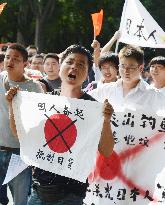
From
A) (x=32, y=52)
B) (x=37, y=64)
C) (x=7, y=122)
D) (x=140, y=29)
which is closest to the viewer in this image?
(x=7, y=122)

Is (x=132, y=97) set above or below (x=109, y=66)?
below

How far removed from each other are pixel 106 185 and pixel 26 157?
34.5 inches

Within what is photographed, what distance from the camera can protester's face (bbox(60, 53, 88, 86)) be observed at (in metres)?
3.38

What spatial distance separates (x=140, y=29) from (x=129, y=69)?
8.81 feet

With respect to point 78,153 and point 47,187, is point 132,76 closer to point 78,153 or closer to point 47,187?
point 78,153

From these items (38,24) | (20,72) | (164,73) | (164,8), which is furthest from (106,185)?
(164,8)

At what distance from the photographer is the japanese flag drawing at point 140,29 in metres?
6.95

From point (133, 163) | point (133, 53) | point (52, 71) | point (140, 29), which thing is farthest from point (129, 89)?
point (140, 29)

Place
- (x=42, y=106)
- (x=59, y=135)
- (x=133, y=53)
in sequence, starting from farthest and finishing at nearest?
(x=133, y=53) < (x=42, y=106) < (x=59, y=135)

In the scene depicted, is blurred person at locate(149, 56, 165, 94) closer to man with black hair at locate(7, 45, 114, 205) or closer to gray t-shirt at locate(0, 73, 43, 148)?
gray t-shirt at locate(0, 73, 43, 148)

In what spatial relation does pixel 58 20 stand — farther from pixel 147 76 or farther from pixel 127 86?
pixel 127 86

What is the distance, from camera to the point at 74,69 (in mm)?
3375

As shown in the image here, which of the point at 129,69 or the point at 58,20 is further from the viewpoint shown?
the point at 58,20

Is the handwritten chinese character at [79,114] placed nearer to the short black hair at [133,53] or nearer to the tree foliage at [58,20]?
the short black hair at [133,53]
